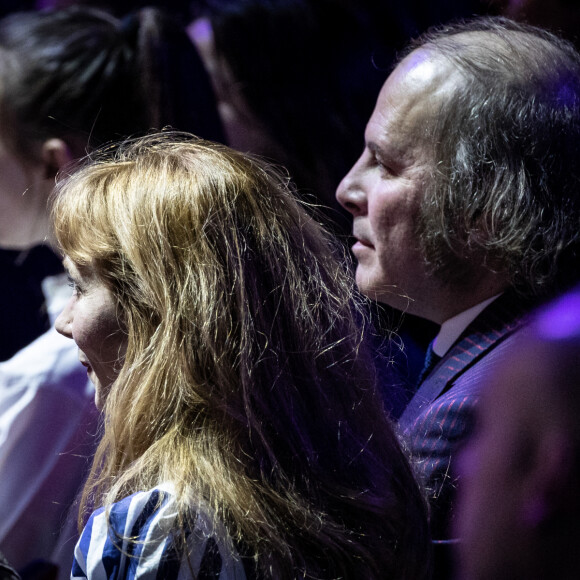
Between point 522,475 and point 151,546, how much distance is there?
2.00 ft

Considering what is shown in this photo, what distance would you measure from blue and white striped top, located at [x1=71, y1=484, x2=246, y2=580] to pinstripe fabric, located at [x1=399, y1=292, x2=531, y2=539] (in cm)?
39

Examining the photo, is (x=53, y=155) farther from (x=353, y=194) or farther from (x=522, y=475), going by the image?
(x=522, y=475)

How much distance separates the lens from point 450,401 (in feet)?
4.07

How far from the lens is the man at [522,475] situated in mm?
1213

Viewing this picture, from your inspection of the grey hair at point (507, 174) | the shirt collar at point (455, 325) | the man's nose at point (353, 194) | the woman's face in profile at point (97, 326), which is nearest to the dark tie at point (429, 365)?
the shirt collar at point (455, 325)

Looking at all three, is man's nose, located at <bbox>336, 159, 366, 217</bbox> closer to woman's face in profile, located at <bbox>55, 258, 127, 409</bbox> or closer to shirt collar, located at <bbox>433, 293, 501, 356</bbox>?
shirt collar, located at <bbox>433, 293, 501, 356</bbox>

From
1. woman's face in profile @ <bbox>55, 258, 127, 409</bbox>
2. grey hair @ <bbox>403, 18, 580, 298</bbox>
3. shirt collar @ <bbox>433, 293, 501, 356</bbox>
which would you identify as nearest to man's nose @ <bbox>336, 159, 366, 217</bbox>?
grey hair @ <bbox>403, 18, 580, 298</bbox>

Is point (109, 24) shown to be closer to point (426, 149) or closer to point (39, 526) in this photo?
point (426, 149)

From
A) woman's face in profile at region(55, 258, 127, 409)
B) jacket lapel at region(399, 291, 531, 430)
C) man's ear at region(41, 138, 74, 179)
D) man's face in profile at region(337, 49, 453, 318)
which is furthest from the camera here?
man's ear at region(41, 138, 74, 179)

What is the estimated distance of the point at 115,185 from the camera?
114 centimetres

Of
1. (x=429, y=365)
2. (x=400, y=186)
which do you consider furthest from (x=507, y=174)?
(x=429, y=365)

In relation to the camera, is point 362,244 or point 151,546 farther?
Result: point 362,244

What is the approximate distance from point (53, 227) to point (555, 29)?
1.13m

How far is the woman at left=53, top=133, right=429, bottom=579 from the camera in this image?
3.18 feet
